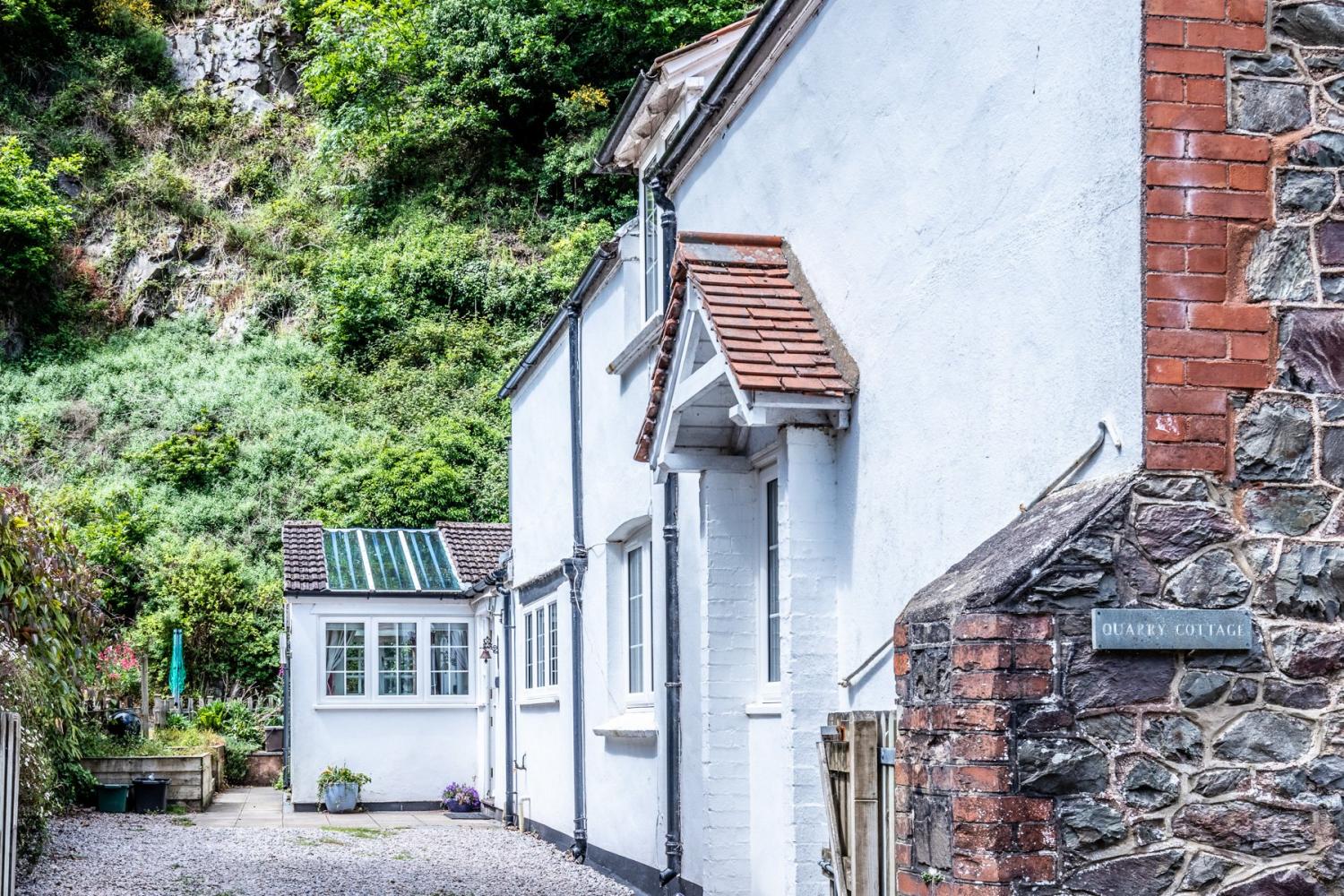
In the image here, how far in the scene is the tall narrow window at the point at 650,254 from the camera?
12.0 meters

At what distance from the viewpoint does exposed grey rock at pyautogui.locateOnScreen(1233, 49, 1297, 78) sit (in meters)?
5.45

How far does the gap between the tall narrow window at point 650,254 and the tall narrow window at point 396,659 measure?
37.8ft

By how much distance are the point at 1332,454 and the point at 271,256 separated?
132ft

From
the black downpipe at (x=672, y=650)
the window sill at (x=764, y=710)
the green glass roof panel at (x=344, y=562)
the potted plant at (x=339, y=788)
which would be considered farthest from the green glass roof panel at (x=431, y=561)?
the window sill at (x=764, y=710)

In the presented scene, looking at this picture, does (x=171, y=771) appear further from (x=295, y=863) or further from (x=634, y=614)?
(x=634, y=614)

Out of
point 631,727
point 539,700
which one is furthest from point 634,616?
point 539,700

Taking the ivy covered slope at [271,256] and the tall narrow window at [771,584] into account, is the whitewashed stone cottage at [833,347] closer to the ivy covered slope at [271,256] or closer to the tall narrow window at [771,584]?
the tall narrow window at [771,584]

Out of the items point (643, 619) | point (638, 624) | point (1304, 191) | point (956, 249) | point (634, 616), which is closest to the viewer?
point (1304, 191)

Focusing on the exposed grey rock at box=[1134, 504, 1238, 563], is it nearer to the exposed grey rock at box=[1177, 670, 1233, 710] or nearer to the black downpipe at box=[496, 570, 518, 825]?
the exposed grey rock at box=[1177, 670, 1233, 710]

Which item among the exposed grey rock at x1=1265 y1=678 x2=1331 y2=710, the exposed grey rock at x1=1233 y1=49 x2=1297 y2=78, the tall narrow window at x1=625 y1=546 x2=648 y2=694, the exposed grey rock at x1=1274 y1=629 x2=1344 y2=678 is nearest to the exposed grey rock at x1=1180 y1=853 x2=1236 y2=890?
the exposed grey rock at x1=1265 y1=678 x2=1331 y2=710

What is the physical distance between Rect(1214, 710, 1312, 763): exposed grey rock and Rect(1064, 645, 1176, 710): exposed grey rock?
27 cm

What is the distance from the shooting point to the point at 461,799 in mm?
21203

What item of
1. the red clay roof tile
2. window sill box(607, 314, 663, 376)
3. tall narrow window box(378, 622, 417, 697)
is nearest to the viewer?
the red clay roof tile

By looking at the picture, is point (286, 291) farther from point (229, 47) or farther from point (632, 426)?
point (632, 426)
